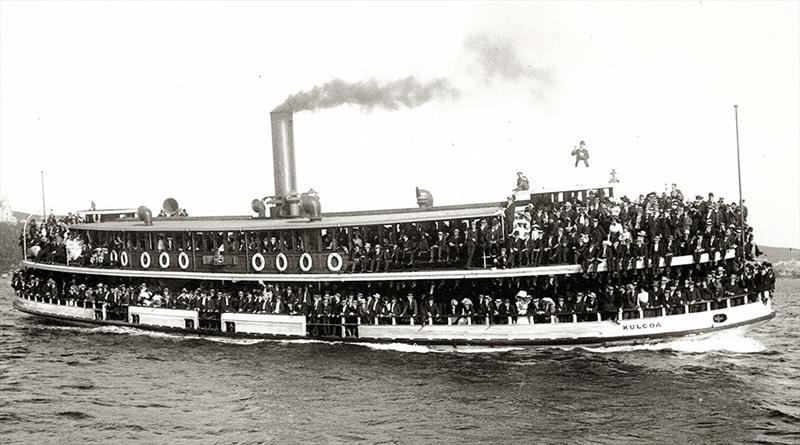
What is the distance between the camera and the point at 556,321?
2150 centimetres

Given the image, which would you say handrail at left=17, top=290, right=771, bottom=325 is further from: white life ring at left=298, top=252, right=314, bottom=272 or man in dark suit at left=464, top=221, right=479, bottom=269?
white life ring at left=298, top=252, right=314, bottom=272

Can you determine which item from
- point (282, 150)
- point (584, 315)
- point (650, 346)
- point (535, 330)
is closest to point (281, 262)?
point (282, 150)

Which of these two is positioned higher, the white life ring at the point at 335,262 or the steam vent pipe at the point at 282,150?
the steam vent pipe at the point at 282,150

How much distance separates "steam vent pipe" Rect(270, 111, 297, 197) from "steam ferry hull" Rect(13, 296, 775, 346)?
7.25 m

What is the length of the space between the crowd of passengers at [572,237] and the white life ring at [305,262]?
0.73m

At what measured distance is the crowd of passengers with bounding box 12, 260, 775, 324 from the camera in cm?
2111

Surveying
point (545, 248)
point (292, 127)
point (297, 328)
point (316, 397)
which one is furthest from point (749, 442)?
point (292, 127)

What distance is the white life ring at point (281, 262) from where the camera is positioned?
84.0 ft

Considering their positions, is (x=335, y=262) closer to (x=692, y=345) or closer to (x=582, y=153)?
(x=582, y=153)

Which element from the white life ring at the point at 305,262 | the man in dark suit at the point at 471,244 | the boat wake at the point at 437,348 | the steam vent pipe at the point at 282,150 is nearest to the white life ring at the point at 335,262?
the white life ring at the point at 305,262

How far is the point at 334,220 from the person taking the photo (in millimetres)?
26172

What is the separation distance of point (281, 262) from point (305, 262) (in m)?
0.98

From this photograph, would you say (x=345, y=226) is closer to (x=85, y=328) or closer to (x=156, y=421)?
(x=156, y=421)

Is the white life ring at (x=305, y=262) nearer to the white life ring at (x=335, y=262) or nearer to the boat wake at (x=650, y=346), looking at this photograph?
the white life ring at (x=335, y=262)
